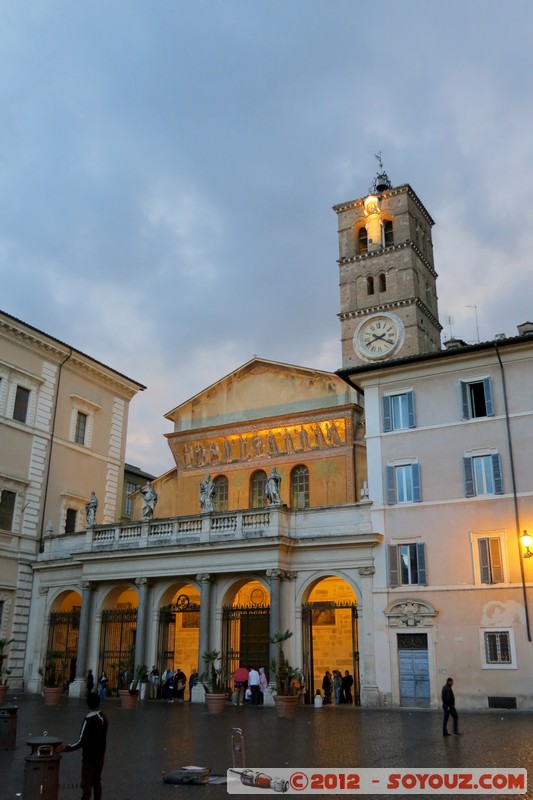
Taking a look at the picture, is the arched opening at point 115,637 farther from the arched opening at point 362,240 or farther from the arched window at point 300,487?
the arched opening at point 362,240

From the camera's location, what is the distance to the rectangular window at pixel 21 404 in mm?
36000

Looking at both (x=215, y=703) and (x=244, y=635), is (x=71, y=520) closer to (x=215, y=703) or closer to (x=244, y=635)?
(x=244, y=635)

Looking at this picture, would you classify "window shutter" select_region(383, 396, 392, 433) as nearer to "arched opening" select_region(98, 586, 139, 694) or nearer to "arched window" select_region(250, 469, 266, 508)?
"arched window" select_region(250, 469, 266, 508)

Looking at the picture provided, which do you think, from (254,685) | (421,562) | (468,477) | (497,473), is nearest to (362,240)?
(468,477)

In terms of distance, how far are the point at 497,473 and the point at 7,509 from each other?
22.0 m

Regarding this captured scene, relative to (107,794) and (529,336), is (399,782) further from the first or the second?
(529,336)

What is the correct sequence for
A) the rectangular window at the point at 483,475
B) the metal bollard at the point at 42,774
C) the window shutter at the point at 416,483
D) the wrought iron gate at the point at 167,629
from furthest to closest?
1. the wrought iron gate at the point at 167,629
2. the window shutter at the point at 416,483
3. the rectangular window at the point at 483,475
4. the metal bollard at the point at 42,774

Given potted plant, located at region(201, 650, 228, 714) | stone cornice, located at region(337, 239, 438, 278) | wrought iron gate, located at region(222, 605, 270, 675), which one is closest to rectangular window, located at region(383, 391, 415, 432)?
wrought iron gate, located at region(222, 605, 270, 675)

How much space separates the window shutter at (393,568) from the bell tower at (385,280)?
2619 centimetres

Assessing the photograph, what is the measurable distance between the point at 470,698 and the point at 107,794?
57.0 ft

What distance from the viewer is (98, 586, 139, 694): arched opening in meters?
32.8

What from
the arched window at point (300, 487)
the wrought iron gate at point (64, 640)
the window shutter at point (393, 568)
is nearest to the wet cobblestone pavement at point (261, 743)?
the window shutter at point (393, 568)

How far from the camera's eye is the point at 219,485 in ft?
133

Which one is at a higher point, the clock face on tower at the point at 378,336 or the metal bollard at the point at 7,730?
the clock face on tower at the point at 378,336
